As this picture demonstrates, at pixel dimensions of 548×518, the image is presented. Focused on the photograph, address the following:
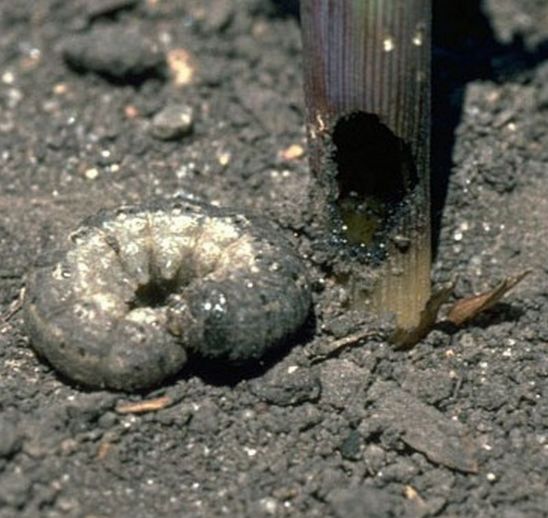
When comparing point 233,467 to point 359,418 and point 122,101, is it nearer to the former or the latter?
point 359,418

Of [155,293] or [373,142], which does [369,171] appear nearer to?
[373,142]

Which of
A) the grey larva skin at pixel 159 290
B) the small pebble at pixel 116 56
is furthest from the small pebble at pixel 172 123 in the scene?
the grey larva skin at pixel 159 290

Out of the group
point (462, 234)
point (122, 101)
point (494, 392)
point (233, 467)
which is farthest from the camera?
point (122, 101)

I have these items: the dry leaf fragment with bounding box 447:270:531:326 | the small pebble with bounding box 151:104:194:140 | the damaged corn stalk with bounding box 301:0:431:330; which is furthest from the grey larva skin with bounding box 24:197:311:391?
the small pebble with bounding box 151:104:194:140

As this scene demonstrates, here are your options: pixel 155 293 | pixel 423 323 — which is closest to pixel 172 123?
pixel 155 293

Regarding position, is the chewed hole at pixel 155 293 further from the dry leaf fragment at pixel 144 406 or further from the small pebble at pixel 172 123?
the small pebble at pixel 172 123

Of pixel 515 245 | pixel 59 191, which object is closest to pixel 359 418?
pixel 515 245
